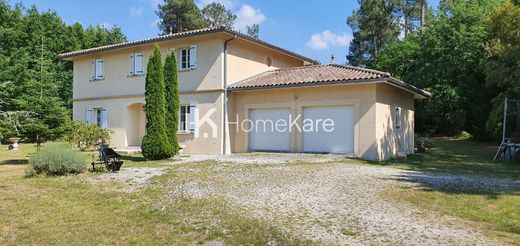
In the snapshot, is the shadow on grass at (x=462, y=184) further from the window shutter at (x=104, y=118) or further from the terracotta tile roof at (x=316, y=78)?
the window shutter at (x=104, y=118)

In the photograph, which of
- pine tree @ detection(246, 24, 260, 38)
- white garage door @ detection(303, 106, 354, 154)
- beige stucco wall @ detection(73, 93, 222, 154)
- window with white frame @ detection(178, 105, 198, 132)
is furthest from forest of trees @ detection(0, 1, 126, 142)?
white garage door @ detection(303, 106, 354, 154)

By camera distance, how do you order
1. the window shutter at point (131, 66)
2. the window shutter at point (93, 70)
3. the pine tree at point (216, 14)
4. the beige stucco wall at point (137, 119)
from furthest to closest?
the pine tree at point (216, 14) → the window shutter at point (93, 70) → the window shutter at point (131, 66) → the beige stucco wall at point (137, 119)

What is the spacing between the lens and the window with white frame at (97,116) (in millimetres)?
22625

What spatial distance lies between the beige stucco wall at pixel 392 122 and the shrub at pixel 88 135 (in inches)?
545

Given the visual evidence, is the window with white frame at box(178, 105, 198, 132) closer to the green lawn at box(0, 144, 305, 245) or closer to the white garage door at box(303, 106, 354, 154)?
the white garage door at box(303, 106, 354, 154)

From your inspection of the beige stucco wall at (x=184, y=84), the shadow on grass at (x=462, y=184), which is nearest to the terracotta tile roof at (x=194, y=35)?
the beige stucco wall at (x=184, y=84)

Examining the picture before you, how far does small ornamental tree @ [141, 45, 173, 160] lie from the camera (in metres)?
15.5

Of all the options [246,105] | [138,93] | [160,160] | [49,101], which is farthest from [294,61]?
[49,101]

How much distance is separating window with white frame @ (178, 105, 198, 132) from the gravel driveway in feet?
18.5

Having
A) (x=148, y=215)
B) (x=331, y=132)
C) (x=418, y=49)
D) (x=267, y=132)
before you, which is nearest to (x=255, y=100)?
(x=267, y=132)

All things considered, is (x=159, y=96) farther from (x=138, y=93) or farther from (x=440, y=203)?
(x=440, y=203)

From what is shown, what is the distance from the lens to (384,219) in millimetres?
6711

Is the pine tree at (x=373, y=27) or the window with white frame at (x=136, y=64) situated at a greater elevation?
the pine tree at (x=373, y=27)

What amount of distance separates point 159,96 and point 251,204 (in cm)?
892
